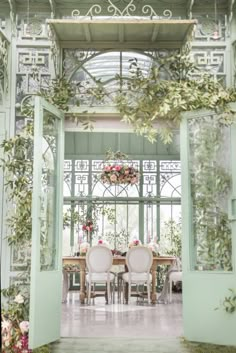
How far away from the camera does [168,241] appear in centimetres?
1148

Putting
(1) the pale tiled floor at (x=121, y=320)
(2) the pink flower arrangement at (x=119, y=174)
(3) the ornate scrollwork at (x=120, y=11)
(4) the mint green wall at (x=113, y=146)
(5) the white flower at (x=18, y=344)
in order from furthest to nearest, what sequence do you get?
(4) the mint green wall at (x=113, y=146) → (2) the pink flower arrangement at (x=119, y=174) → (3) the ornate scrollwork at (x=120, y=11) → (1) the pale tiled floor at (x=121, y=320) → (5) the white flower at (x=18, y=344)

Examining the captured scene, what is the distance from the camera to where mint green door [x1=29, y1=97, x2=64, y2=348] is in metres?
4.54

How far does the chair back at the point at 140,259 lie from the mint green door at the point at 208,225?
11.3 feet

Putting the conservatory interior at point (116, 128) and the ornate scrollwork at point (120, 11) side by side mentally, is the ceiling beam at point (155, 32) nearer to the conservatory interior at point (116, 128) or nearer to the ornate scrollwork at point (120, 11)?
the conservatory interior at point (116, 128)

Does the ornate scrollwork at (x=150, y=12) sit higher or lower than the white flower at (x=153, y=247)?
higher

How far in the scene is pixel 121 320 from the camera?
250 inches

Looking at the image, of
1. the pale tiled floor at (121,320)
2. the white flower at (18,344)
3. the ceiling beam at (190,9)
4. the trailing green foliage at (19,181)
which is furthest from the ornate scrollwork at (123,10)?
the white flower at (18,344)

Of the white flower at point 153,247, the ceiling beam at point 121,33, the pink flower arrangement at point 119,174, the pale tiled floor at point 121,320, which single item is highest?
the ceiling beam at point 121,33

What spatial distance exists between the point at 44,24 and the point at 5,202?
6.90 feet

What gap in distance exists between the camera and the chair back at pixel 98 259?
8469 millimetres

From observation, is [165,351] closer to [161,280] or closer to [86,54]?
[86,54]

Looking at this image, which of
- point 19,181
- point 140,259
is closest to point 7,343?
point 19,181

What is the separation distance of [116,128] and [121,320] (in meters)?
2.50

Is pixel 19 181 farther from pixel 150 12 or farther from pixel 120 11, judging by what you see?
pixel 150 12
